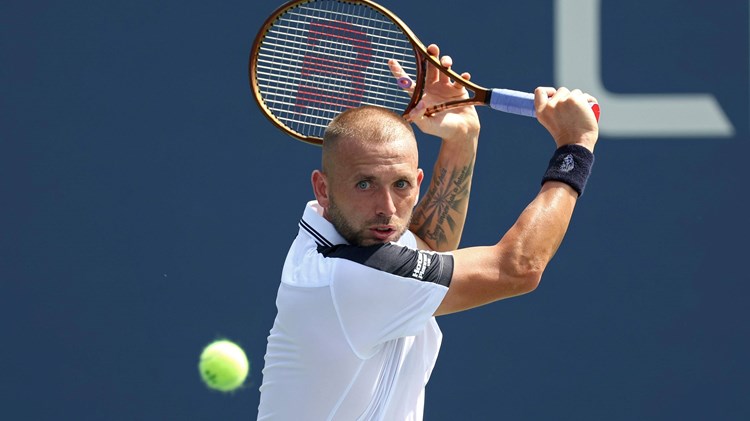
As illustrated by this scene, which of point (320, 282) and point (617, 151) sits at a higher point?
point (617, 151)

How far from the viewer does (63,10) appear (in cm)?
548

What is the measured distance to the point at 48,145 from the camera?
5504 mm

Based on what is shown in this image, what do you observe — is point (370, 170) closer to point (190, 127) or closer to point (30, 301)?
point (190, 127)

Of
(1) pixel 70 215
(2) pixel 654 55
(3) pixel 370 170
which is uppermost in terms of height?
(2) pixel 654 55

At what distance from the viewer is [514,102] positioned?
3475 mm

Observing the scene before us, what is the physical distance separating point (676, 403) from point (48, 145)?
3.08 m

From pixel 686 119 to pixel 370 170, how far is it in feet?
8.97

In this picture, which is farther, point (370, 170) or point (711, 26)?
point (711, 26)

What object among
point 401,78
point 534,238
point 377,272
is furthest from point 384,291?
point 401,78

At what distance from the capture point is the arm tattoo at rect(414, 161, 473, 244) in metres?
3.75

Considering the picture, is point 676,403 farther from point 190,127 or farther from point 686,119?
point 190,127

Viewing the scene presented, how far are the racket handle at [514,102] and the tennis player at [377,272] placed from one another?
0.18m

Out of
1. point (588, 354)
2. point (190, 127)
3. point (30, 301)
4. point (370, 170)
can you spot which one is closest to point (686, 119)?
point (588, 354)

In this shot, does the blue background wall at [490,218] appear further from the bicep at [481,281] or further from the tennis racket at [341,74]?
the bicep at [481,281]
